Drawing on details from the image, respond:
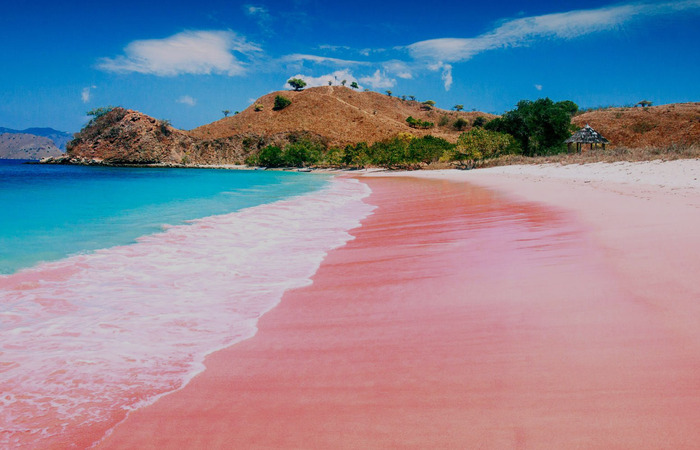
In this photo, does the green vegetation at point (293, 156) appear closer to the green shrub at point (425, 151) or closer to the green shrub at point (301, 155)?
the green shrub at point (301, 155)

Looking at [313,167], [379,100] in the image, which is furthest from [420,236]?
[379,100]

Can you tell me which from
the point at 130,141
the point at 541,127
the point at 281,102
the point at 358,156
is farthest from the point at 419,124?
the point at 130,141

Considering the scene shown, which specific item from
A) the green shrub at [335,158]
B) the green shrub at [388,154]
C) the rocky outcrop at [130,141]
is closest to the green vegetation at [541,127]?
the green shrub at [388,154]

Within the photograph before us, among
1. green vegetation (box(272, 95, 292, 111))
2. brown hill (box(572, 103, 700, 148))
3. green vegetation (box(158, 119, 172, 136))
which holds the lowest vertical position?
brown hill (box(572, 103, 700, 148))

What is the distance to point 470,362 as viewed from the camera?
265 centimetres

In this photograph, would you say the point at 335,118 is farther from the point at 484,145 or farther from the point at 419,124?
the point at 484,145

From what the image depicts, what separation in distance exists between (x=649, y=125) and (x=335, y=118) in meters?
61.1

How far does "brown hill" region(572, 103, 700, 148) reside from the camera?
4872 cm

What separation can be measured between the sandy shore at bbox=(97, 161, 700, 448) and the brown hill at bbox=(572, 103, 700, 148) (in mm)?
50290

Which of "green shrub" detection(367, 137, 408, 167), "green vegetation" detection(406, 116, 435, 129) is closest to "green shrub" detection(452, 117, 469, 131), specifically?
"green vegetation" detection(406, 116, 435, 129)

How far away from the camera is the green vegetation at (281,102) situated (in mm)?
106144

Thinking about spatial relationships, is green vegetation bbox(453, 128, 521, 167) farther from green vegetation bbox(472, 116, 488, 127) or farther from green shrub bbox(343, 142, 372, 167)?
green vegetation bbox(472, 116, 488, 127)

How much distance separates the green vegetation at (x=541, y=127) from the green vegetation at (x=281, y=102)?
7057 cm

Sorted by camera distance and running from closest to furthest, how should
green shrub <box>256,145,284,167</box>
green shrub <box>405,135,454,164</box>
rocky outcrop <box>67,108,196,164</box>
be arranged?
green shrub <box>405,135,454,164</box>
green shrub <box>256,145,284,167</box>
rocky outcrop <box>67,108,196,164</box>
